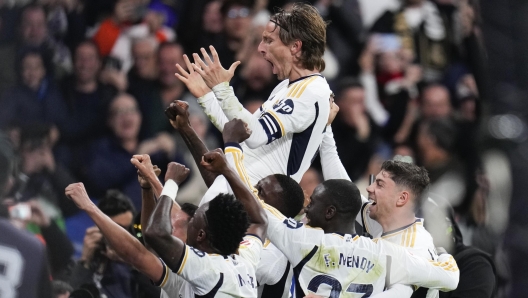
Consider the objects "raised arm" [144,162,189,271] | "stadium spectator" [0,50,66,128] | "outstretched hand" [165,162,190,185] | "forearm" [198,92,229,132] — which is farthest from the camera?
"stadium spectator" [0,50,66,128]

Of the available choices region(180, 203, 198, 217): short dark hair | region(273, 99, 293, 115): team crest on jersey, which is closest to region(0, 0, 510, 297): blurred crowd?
region(180, 203, 198, 217): short dark hair

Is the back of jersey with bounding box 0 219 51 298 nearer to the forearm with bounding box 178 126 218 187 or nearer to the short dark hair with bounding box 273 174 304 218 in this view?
the forearm with bounding box 178 126 218 187

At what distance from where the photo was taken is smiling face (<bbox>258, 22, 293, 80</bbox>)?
5227 millimetres

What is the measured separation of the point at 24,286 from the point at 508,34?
6165 millimetres

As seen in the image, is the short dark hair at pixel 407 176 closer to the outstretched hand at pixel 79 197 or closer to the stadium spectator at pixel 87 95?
the outstretched hand at pixel 79 197

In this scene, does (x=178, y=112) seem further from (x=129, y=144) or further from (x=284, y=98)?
(x=129, y=144)

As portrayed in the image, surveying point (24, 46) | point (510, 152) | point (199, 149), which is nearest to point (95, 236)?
point (199, 149)

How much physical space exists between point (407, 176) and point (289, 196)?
663 mm

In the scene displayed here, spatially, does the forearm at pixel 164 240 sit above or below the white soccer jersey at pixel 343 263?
above

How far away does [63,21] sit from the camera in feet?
29.7

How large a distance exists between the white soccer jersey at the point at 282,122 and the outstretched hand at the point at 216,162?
1.57 ft

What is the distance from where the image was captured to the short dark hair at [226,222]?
4.33 m

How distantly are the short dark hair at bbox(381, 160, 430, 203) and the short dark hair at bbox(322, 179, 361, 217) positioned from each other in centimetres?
41

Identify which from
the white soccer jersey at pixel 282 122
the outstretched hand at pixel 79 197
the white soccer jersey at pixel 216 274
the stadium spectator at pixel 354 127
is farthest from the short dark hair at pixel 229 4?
the outstretched hand at pixel 79 197
